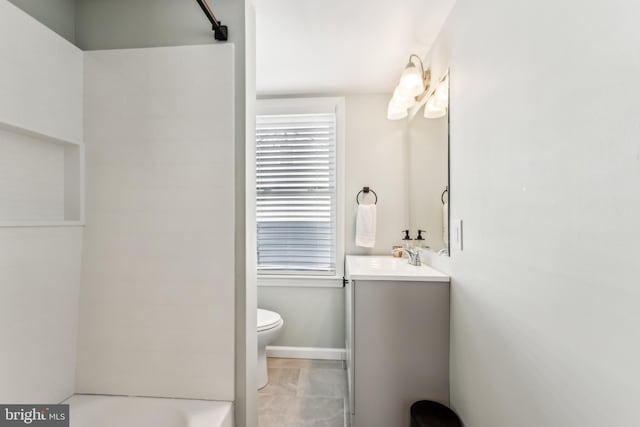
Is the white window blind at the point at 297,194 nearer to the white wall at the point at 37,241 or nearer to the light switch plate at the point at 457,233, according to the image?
the light switch plate at the point at 457,233

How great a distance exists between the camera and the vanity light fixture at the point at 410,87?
67.4 inches

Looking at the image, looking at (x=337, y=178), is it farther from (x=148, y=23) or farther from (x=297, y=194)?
(x=148, y=23)

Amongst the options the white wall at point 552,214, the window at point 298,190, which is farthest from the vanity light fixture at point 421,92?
the window at point 298,190

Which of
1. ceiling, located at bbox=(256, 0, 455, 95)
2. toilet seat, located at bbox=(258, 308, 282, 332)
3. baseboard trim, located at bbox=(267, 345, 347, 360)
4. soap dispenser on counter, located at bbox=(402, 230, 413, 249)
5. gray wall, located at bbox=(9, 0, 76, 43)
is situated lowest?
baseboard trim, located at bbox=(267, 345, 347, 360)

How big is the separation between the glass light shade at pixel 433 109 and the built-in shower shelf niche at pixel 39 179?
1.81m

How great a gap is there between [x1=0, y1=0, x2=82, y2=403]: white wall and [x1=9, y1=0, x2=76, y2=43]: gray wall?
128mm

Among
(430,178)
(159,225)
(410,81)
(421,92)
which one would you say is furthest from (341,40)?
(159,225)

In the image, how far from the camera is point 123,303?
1.30 m

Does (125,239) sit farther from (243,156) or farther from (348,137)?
(348,137)

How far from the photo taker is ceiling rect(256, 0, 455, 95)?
1487 mm

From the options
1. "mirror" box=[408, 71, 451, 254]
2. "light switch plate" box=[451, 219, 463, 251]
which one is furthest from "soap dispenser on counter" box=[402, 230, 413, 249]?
"light switch plate" box=[451, 219, 463, 251]

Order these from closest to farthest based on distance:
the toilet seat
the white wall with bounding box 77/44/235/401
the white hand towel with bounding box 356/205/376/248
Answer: the white wall with bounding box 77/44/235/401 → the toilet seat → the white hand towel with bounding box 356/205/376/248

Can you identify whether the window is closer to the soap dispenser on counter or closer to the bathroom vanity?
the soap dispenser on counter

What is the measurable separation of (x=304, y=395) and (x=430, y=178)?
5.61 ft
